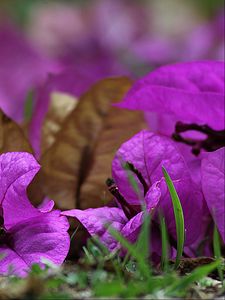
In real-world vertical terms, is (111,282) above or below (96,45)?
above

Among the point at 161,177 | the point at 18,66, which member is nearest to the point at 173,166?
the point at 161,177

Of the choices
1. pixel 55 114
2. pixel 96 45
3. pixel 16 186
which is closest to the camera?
pixel 16 186

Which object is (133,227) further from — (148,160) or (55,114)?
(55,114)

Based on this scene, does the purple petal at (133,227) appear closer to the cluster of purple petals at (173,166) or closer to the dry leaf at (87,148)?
the cluster of purple petals at (173,166)

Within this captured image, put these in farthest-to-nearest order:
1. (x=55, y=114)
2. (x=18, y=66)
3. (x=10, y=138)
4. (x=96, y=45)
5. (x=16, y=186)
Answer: (x=96, y=45), (x=18, y=66), (x=55, y=114), (x=10, y=138), (x=16, y=186)

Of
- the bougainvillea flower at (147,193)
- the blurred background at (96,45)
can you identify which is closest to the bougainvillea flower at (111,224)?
the bougainvillea flower at (147,193)

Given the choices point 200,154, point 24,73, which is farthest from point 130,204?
point 24,73

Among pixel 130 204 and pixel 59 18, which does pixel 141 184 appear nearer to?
pixel 130 204
